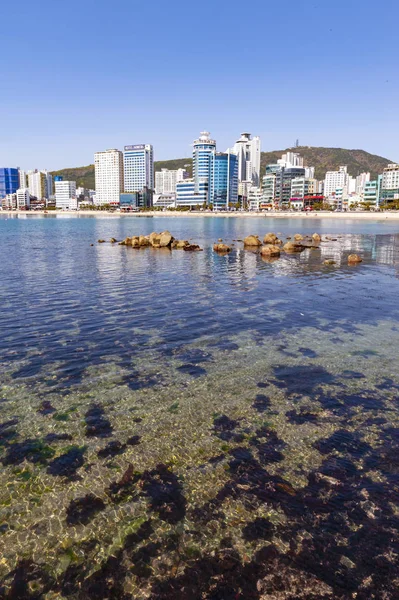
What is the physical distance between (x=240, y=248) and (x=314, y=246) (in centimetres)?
1346

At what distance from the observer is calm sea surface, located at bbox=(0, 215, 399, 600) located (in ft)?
24.7

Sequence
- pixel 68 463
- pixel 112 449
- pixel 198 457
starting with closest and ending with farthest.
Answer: pixel 68 463 → pixel 198 457 → pixel 112 449

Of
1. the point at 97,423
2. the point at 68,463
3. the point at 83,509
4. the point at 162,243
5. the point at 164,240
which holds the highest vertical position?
the point at 164,240

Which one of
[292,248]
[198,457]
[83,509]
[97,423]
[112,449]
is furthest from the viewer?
[292,248]

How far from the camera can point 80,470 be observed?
33.6ft

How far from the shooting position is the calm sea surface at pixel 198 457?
24.7 ft

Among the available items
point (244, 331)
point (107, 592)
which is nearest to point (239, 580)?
point (107, 592)

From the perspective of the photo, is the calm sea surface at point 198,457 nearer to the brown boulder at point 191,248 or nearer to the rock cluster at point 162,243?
the brown boulder at point 191,248

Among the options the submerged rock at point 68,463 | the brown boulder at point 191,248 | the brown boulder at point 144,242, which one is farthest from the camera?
the brown boulder at point 144,242

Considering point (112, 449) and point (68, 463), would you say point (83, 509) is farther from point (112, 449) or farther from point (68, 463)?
point (112, 449)

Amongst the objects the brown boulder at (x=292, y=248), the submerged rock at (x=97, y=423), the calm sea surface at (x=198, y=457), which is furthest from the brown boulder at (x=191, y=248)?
the submerged rock at (x=97, y=423)

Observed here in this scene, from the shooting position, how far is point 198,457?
10.9m

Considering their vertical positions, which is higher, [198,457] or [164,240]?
[164,240]

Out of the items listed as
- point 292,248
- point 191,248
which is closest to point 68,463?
point 191,248
